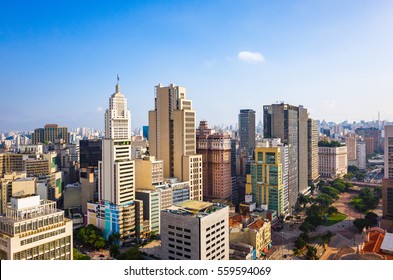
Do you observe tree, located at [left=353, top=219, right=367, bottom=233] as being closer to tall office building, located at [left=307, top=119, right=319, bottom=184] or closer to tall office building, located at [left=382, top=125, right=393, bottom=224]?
tall office building, located at [left=382, top=125, right=393, bottom=224]

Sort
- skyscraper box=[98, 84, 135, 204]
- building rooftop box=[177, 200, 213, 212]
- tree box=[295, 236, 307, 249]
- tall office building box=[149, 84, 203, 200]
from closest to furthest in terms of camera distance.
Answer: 1. building rooftop box=[177, 200, 213, 212]
2. tree box=[295, 236, 307, 249]
3. skyscraper box=[98, 84, 135, 204]
4. tall office building box=[149, 84, 203, 200]

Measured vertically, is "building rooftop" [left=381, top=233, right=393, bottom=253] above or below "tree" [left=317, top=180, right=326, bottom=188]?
above

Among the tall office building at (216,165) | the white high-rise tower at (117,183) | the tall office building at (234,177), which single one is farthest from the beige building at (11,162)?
the tall office building at (234,177)

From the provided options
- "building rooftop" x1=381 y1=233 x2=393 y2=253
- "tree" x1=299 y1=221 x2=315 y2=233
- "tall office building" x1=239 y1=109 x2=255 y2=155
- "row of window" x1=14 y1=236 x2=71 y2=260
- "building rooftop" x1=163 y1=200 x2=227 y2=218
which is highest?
"tall office building" x1=239 y1=109 x2=255 y2=155

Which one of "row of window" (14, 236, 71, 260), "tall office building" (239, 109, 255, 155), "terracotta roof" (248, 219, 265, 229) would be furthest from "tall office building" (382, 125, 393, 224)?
"row of window" (14, 236, 71, 260)

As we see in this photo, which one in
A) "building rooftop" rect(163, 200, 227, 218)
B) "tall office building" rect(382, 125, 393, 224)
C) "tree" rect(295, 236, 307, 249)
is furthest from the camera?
"tall office building" rect(382, 125, 393, 224)

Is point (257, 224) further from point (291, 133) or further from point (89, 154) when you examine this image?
point (89, 154)

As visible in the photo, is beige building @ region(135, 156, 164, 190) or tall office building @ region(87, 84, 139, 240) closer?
tall office building @ region(87, 84, 139, 240)
